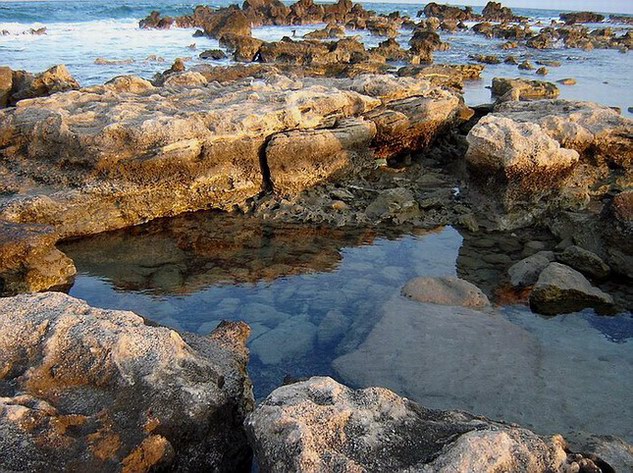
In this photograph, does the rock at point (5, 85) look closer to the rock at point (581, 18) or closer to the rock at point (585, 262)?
the rock at point (585, 262)

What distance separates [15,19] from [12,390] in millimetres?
47375

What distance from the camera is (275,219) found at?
8.82m

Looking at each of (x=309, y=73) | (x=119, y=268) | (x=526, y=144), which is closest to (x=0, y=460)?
(x=119, y=268)

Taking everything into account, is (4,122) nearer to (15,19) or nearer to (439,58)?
(439,58)

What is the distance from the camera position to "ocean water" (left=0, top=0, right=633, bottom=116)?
19.5 meters

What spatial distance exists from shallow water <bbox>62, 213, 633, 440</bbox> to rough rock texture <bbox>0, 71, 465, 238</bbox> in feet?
1.86

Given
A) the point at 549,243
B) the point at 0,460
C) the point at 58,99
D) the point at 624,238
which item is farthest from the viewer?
the point at 58,99

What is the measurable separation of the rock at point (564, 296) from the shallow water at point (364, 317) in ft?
0.54

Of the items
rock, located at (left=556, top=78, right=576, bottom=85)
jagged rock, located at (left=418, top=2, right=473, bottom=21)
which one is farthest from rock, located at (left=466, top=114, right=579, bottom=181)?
jagged rock, located at (left=418, top=2, right=473, bottom=21)

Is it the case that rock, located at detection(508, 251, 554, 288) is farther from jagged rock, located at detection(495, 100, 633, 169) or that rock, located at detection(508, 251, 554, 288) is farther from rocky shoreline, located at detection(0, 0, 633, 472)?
jagged rock, located at detection(495, 100, 633, 169)

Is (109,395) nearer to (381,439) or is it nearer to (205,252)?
(381,439)

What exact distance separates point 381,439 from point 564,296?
430 centimetres

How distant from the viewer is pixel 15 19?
137 feet

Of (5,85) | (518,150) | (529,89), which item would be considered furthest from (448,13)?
(518,150)
